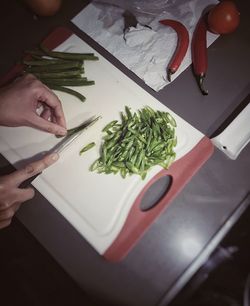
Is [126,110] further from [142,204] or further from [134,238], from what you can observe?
[134,238]

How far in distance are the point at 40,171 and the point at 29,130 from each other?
0.26m

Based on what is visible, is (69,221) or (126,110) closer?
(69,221)

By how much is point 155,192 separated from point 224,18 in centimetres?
93

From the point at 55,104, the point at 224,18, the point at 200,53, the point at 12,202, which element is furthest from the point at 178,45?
the point at 12,202

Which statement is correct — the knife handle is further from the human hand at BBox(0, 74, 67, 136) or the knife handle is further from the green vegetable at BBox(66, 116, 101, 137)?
the human hand at BBox(0, 74, 67, 136)

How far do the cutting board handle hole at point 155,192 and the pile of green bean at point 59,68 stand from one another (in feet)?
1.85

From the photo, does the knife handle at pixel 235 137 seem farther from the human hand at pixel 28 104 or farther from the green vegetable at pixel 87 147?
the human hand at pixel 28 104

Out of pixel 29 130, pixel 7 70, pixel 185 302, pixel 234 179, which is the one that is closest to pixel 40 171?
pixel 29 130

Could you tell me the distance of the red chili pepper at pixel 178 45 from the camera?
5.83ft

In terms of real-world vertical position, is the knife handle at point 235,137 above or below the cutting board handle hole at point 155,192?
above

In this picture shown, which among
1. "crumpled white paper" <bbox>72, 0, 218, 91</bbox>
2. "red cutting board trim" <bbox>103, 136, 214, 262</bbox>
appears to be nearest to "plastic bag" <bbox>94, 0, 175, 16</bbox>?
"crumpled white paper" <bbox>72, 0, 218, 91</bbox>

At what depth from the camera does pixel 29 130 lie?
1756 mm

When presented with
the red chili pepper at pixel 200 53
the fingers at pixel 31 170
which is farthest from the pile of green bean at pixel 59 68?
the red chili pepper at pixel 200 53

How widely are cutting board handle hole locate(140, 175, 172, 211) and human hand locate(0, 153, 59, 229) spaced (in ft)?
1.44
